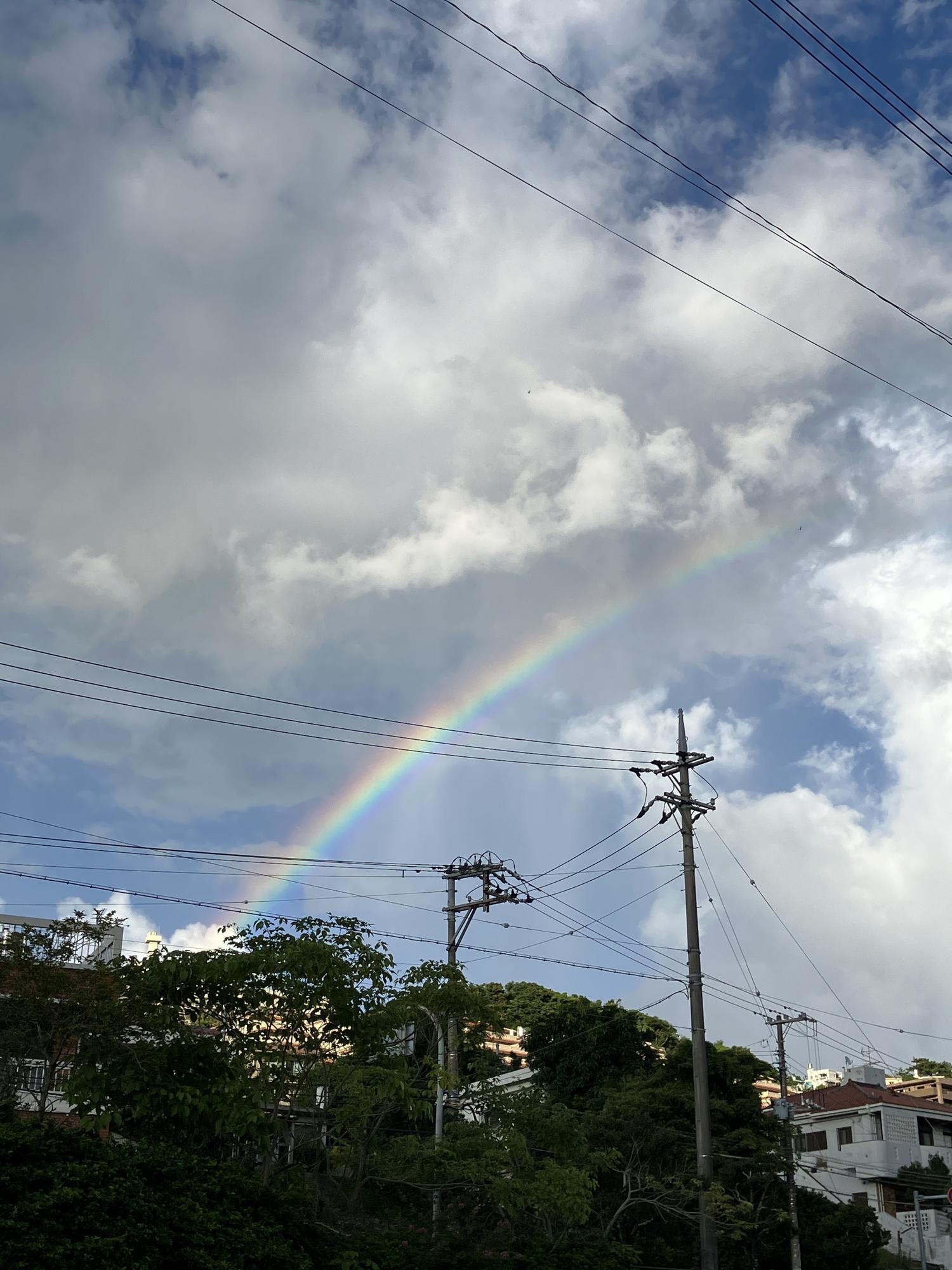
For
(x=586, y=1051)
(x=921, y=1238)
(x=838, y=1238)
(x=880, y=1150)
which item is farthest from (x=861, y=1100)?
Answer: (x=838, y=1238)

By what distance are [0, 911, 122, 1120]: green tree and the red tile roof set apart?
50.1 metres

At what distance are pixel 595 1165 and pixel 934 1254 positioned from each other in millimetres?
37187

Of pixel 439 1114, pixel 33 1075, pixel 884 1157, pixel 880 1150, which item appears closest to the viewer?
pixel 33 1075

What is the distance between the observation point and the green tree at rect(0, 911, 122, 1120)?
19047 mm

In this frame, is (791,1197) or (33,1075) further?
(791,1197)

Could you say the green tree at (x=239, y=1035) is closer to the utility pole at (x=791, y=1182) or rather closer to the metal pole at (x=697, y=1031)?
the metal pole at (x=697, y=1031)

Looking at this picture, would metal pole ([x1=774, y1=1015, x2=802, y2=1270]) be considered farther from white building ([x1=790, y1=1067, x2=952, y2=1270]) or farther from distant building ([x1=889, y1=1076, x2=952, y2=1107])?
distant building ([x1=889, y1=1076, x2=952, y2=1107])

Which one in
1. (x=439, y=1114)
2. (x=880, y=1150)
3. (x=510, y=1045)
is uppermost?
(x=510, y=1045)

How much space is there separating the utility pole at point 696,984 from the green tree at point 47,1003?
12.5 metres

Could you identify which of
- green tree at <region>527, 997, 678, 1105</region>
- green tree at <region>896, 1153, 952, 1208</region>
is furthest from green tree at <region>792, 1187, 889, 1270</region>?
green tree at <region>896, 1153, 952, 1208</region>

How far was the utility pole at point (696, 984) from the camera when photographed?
24125mm

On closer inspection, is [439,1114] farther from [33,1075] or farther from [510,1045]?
[510,1045]

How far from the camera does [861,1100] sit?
60875 mm

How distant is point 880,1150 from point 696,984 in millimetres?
38307
